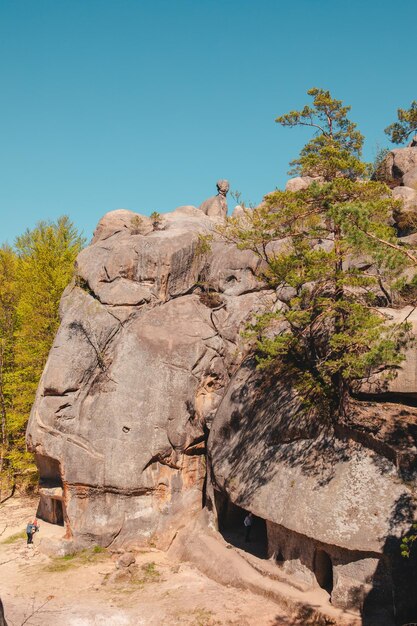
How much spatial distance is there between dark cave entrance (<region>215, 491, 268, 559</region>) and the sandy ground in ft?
6.67

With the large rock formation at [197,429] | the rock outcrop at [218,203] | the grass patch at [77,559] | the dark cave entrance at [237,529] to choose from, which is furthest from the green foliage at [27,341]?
the dark cave entrance at [237,529]

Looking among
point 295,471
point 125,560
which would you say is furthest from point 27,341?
point 295,471

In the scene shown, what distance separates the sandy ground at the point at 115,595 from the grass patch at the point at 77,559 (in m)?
0.04

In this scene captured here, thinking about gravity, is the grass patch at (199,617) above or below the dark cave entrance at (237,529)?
below

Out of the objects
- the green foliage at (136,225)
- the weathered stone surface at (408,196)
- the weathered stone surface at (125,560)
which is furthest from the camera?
the green foliage at (136,225)

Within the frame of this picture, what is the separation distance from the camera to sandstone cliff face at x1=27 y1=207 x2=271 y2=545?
779 inches

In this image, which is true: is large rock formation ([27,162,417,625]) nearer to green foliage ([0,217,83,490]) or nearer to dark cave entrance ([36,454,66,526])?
dark cave entrance ([36,454,66,526])

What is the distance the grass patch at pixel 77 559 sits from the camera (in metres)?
18.0

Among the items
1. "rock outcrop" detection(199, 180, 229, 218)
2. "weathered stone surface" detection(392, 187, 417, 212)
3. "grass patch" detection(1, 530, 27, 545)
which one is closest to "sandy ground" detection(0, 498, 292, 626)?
"grass patch" detection(1, 530, 27, 545)

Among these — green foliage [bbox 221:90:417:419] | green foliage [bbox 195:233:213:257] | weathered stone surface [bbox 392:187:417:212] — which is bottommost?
green foliage [bbox 221:90:417:419]

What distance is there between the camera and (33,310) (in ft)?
87.4

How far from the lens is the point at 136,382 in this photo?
20906 millimetres

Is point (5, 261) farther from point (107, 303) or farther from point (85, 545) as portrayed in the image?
point (85, 545)

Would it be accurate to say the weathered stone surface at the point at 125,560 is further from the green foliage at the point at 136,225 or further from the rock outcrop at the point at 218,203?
the rock outcrop at the point at 218,203
